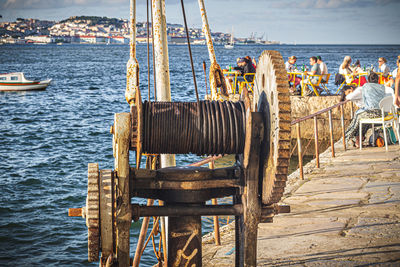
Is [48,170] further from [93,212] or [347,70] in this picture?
[93,212]

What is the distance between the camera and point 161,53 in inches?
241

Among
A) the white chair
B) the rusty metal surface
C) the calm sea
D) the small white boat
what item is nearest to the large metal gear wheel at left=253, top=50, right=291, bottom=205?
the rusty metal surface

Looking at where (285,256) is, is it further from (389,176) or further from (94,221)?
(389,176)

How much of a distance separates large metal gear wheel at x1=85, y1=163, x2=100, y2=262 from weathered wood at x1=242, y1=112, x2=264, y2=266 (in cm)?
105

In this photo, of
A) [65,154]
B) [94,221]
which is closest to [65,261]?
[94,221]

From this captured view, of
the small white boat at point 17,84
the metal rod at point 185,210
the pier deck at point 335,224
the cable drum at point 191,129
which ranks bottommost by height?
the pier deck at point 335,224

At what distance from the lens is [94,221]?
3521mm

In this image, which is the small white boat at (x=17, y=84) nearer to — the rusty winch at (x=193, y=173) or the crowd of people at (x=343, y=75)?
the crowd of people at (x=343, y=75)

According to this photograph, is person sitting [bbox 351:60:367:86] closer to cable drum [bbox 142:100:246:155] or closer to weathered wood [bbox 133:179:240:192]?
cable drum [bbox 142:100:246:155]

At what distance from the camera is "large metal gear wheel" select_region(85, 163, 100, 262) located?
3512 millimetres

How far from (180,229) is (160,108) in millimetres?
994

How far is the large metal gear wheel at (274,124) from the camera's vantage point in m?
3.32

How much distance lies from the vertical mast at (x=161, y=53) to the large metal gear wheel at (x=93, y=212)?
106 inches

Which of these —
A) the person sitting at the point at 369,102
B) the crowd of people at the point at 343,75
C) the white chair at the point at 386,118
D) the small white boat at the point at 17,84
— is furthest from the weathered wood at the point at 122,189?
the small white boat at the point at 17,84
